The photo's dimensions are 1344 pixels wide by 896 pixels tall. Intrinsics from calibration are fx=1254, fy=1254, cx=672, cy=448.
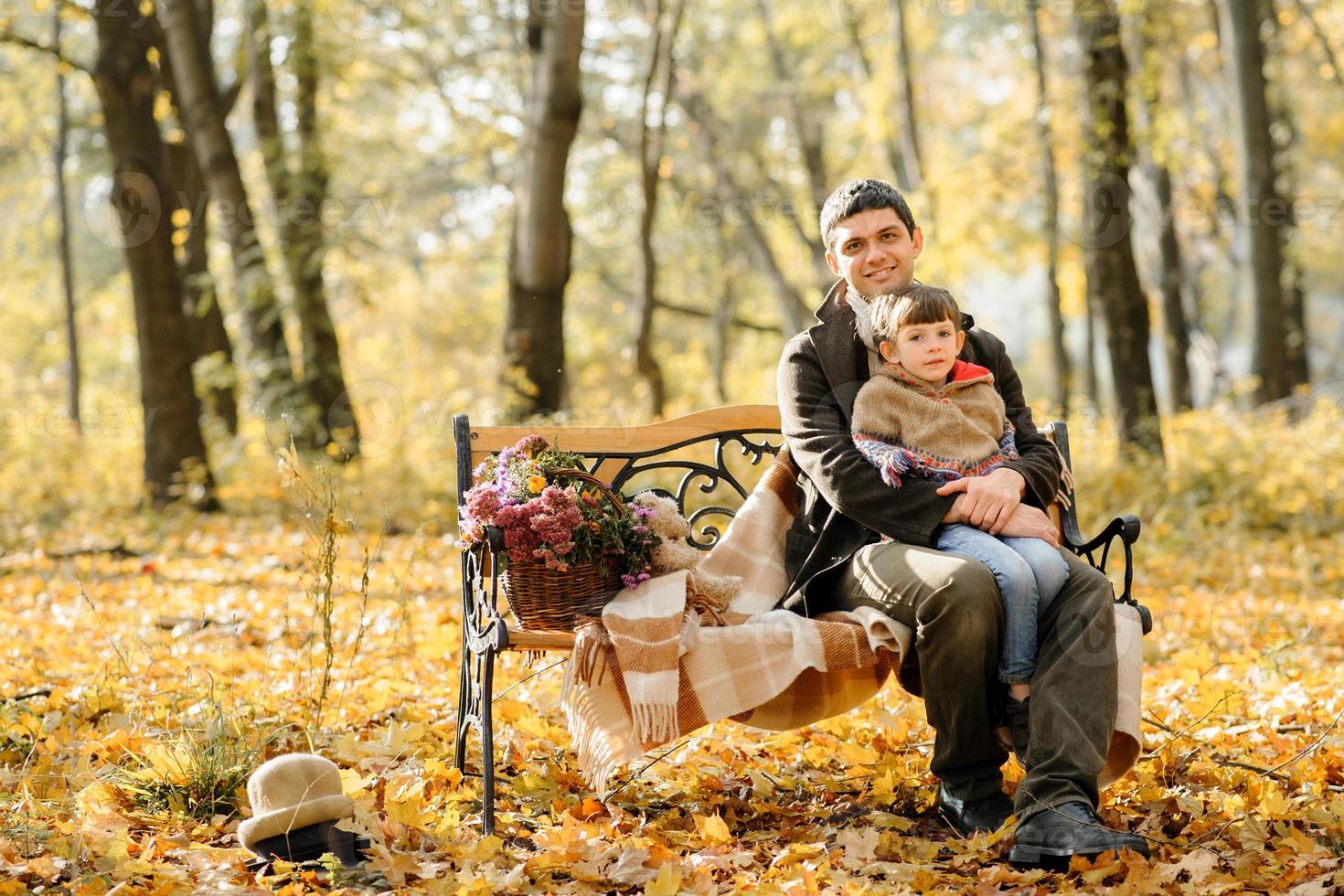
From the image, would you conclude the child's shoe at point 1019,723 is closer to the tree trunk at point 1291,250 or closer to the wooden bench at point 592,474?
the wooden bench at point 592,474

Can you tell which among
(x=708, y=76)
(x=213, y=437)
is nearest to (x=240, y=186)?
(x=213, y=437)

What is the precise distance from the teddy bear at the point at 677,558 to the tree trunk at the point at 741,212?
46.7ft

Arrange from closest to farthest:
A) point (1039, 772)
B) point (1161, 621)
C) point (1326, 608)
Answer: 1. point (1039, 772)
2. point (1161, 621)
3. point (1326, 608)

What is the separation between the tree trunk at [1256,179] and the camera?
11273 mm

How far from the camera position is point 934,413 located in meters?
3.49

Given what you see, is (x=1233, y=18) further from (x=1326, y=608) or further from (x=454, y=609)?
(x=454, y=609)

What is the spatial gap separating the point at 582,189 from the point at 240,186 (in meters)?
9.33

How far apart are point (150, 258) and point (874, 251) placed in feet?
26.2

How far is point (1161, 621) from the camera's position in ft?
19.5
